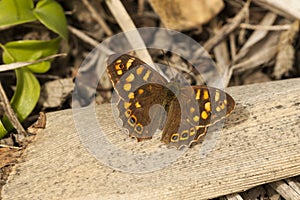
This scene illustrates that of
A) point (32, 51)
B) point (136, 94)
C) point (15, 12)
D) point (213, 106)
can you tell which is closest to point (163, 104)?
point (136, 94)

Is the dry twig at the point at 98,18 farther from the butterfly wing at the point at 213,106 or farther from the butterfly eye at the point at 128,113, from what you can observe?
the butterfly wing at the point at 213,106

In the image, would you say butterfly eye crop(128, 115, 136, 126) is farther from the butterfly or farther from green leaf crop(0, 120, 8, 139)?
green leaf crop(0, 120, 8, 139)

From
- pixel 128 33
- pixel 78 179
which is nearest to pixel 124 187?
pixel 78 179

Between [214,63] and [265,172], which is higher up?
[214,63]

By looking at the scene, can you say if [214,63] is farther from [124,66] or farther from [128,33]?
[124,66]

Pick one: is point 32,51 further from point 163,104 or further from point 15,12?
point 163,104

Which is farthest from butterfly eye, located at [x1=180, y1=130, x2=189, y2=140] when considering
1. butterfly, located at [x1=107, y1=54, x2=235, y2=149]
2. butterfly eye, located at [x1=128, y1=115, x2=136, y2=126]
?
butterfly eye, located at [x1=128, y1=115, x2=136, y2=126]
